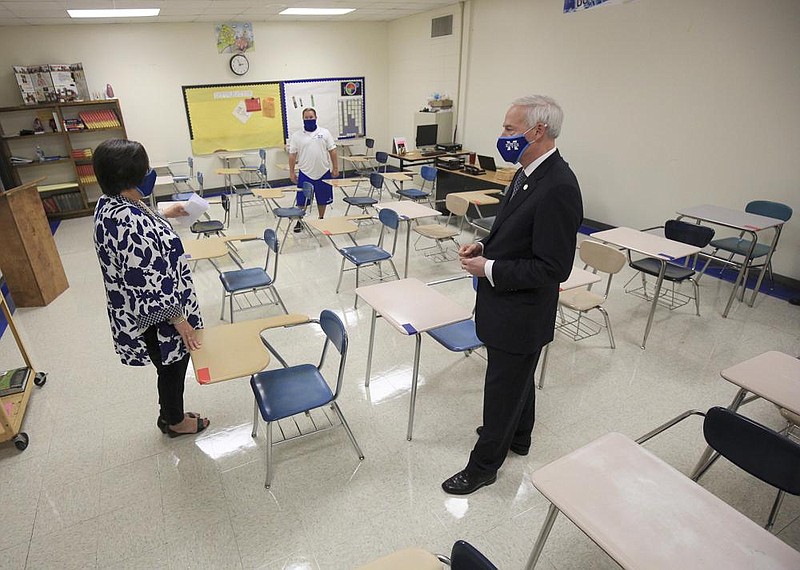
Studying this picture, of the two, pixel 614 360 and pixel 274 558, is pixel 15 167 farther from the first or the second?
pixel 614 360

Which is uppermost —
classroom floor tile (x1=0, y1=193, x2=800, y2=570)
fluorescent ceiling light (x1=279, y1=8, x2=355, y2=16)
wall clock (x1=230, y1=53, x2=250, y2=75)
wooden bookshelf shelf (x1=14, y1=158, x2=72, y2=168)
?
fluorescent ceiling light (x1=279, y1=8, x2=355, y2=16)

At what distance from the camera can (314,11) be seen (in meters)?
7.56

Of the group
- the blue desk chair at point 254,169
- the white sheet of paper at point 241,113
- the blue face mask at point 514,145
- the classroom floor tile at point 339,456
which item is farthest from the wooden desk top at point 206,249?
the white sheet of paper at point 241,113

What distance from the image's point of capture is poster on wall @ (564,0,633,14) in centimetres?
534

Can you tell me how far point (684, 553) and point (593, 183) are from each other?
576 centimetres

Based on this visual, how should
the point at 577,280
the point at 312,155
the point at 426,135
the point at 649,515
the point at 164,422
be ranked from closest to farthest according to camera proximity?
the point at 649,515 → the point at 164,422 → the point at 577,280 → the point at 312,155 → the point at 426,135

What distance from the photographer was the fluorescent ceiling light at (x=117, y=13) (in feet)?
20.1

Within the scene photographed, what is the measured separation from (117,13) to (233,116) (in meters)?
2.47

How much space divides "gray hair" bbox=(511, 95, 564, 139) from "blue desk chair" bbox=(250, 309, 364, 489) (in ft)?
4.30

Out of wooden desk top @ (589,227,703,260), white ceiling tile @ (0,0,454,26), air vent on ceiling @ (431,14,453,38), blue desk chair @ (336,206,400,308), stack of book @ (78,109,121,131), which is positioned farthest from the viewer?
air vent on ceiling @ (431,14,453,38)

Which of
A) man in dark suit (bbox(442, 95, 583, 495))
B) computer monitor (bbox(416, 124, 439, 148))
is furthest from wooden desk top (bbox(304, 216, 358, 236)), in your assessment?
computer monitor (bbox(416, 124, 439, 148))

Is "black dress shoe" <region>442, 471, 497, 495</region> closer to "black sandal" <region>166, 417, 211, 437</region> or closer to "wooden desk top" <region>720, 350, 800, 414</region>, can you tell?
"wooden desk top" <region>720, 350, 800, 414</region>

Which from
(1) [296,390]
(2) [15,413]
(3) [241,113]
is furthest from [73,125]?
(1) [296,390]

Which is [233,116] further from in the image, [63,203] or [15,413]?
[15,413]
